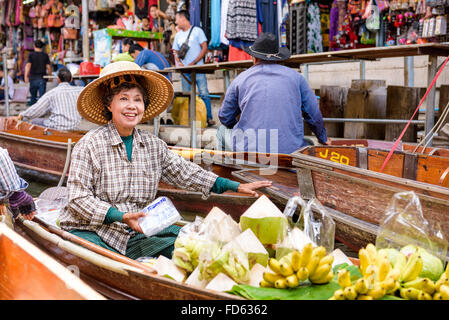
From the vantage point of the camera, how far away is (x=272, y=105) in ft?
13.8

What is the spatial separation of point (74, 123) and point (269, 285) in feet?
21.0

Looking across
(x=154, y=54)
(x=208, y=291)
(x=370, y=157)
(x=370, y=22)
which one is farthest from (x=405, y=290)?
(x=154, y=54)

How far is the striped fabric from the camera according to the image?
276 inches

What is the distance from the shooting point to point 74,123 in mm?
7398

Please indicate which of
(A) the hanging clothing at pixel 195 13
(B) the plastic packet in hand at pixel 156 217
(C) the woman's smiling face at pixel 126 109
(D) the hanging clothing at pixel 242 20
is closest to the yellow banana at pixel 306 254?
(B) the plastic packet in hand at pixel 156 217

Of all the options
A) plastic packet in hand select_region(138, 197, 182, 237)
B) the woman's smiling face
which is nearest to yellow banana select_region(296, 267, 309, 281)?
plastic packet in hand select_region(138, 197, 182, 237)

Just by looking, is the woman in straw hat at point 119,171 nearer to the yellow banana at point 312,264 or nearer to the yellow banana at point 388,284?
the yellow banana at point 312,264

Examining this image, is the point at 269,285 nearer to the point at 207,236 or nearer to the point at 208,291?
the point at 208,291

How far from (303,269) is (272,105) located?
2.83 metres

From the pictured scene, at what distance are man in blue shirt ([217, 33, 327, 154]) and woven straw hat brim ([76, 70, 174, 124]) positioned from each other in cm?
137

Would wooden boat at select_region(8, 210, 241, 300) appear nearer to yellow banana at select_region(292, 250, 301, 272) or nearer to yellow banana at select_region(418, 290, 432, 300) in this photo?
yellow banana at select_region(292, 250, 301, 272)

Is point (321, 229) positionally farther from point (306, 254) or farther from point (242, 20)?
point (242, 20)

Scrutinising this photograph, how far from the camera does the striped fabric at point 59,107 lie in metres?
7.00

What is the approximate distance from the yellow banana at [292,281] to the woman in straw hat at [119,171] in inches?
43.2
